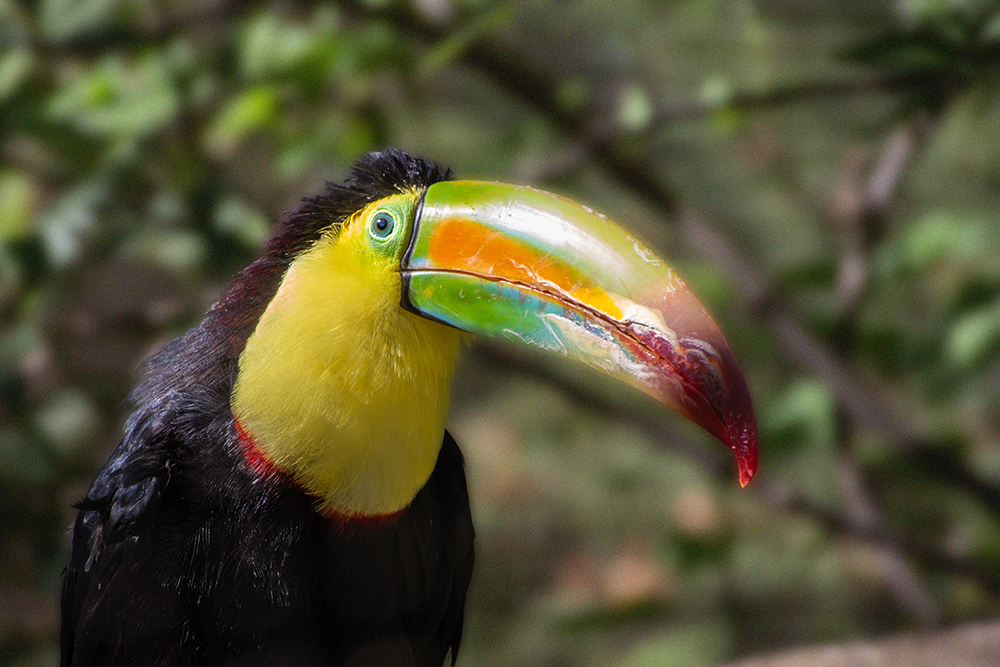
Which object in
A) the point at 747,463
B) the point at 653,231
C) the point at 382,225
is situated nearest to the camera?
the point at 747,463

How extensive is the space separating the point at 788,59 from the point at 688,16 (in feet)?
0.81

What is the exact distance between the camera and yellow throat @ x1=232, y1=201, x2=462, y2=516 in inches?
32.0

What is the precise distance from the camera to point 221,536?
862 mm

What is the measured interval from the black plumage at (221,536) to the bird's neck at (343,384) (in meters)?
0.04

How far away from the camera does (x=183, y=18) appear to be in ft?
6.07

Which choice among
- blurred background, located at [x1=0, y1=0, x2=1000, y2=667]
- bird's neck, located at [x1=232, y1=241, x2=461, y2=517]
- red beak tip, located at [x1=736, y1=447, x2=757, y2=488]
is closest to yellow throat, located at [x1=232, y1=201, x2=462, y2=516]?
bird's neck, located at [x1=232, y1=241, x2=461, y2=517]

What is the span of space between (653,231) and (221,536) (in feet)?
5.00

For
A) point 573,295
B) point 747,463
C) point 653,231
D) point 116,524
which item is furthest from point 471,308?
point 653,231

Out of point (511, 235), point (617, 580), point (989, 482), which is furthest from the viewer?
point (617, 580)

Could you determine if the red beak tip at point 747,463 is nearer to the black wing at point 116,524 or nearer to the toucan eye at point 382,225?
the toucan eye at point 382,225

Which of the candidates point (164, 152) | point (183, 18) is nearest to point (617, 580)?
point (164, 152)

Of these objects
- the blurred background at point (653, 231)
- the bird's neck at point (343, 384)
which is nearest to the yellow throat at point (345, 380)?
the bird's neck at point (343, 384)

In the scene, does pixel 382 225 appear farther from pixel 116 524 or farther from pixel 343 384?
pixel 116 524

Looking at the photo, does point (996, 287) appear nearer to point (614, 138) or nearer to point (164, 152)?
point (614, 138)
